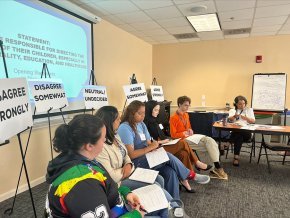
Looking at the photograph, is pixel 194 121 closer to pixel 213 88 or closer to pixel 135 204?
pixel 213 88

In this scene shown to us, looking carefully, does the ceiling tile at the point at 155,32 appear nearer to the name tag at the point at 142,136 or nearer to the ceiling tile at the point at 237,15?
the ceiling tile at the point at 237,15

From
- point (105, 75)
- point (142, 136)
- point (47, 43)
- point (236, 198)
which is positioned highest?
point (47, 43)

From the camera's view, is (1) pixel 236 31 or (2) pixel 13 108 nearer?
(2) pixel 13 108

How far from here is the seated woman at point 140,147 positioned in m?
2.29

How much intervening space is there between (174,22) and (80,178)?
13.6 feet

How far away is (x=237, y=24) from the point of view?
463cm

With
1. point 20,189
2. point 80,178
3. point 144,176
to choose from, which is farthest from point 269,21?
point 20,189

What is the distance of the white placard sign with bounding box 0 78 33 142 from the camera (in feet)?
5.43

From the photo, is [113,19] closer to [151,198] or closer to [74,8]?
[74,8]

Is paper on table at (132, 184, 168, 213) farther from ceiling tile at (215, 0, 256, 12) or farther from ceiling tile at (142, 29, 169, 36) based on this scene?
ceiling tile at (142, 29, 169, 36)

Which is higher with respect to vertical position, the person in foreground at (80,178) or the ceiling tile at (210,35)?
the ceiling tile at (210,35)

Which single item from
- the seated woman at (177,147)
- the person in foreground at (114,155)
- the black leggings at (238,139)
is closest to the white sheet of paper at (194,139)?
the seated woman at (177,147)

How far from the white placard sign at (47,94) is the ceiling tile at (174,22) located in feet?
8.11

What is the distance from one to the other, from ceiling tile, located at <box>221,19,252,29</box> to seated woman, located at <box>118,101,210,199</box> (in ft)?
10.0
